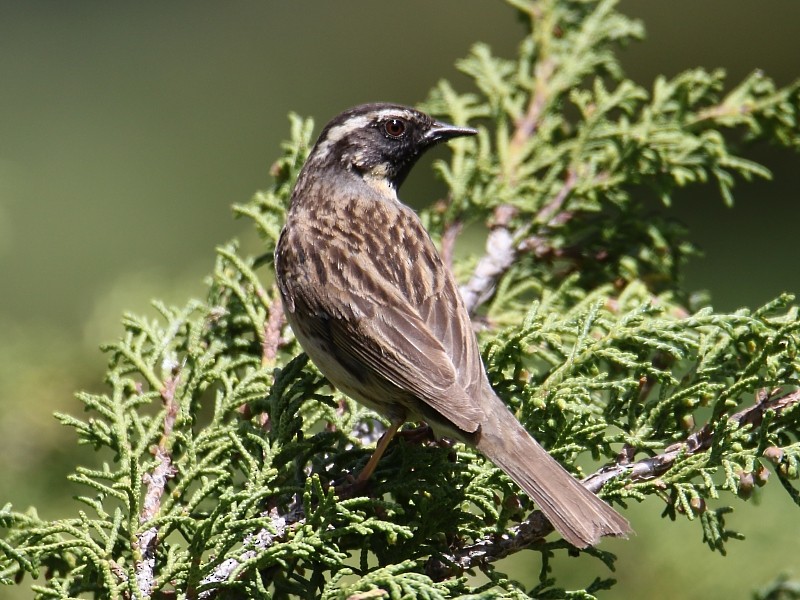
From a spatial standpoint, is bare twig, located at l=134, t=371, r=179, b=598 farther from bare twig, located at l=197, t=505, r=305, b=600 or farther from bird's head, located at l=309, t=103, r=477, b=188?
bird's head, located at l=309, t=103, r=477, b=188

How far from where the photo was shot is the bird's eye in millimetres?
4680

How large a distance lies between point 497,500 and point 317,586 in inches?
26.2

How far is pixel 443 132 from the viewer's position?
15.0 ft

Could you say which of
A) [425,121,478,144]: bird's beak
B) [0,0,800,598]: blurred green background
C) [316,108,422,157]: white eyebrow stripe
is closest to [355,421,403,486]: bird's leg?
[425,121,478,144]: bird's beak

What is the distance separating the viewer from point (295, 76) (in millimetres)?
12609

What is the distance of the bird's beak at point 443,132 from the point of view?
14.7 feet

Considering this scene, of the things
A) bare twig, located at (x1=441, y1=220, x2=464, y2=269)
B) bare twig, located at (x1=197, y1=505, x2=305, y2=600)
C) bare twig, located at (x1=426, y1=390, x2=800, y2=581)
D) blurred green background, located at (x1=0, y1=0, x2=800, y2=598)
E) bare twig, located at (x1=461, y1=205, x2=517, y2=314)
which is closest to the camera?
bare twig, located at (x1=197, y1=505, x2=305, y2=600)

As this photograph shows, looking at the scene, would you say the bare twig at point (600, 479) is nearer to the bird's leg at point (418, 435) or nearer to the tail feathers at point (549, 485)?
the tail feathers at point (549, 485)

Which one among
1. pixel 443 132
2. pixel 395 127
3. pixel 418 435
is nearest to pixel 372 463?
pixel 418 435

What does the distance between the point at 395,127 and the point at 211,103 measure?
782cm

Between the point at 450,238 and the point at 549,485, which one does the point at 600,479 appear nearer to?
the point at 549,485

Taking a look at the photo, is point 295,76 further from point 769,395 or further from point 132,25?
point 769,395

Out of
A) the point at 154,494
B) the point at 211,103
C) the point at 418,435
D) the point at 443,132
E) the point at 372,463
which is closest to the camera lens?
the point at 154,494

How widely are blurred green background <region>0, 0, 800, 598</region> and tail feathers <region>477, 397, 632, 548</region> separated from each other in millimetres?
4350
